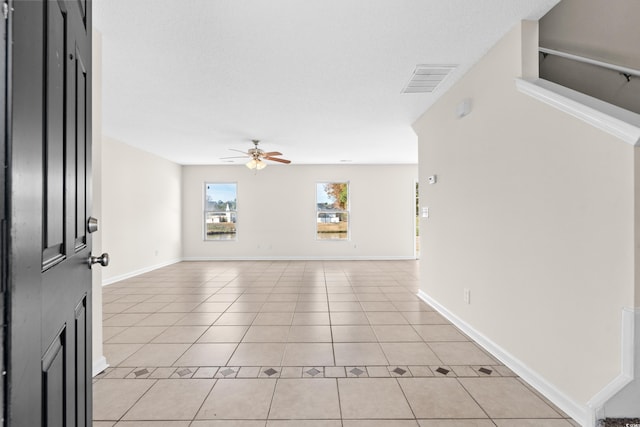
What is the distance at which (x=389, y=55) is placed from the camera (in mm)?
2564

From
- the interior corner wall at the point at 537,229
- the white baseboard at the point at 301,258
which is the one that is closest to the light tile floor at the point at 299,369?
the interior corner wall at the point at 537,229

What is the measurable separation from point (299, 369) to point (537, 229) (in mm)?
1968

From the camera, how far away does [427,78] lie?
2955mm

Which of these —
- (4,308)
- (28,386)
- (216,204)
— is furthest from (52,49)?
(216,204)

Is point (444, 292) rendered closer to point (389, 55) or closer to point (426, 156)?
point (426, 156)

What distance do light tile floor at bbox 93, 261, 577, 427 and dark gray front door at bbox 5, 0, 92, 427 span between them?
3.03ft

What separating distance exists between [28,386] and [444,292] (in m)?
3.49

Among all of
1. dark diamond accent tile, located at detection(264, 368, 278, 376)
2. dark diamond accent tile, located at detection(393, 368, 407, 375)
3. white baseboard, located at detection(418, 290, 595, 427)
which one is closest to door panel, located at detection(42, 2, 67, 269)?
Result: dark diamond accent tile, located at detection(264, 368, 278, 376)

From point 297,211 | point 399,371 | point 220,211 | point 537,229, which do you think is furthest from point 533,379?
point 220,211

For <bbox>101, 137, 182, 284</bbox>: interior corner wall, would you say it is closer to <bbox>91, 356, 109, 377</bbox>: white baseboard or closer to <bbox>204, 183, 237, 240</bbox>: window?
<bbox>204, 183, 237, 240</bbox>: window

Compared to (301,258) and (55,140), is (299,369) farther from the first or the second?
(301,258)

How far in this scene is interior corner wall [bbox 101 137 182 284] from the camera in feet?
16.6

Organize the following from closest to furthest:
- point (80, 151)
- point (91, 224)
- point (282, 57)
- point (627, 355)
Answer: point (80, 151), point (91, 224), point (627, 355), point (282, 57)

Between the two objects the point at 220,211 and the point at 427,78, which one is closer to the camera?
the point at 427,78
